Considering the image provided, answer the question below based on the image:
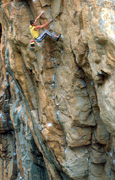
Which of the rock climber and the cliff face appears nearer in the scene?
the cliff face

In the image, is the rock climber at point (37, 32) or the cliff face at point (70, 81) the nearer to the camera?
the cliff face at point (70, 81)

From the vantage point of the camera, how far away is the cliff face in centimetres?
446

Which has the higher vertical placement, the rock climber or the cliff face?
the rock climber

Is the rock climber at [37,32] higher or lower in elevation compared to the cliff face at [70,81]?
higher

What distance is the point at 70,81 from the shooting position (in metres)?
6.18

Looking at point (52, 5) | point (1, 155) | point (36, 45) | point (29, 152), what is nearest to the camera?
point (52, 5)

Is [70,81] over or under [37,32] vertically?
under

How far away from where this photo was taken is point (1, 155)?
1338 centimetres

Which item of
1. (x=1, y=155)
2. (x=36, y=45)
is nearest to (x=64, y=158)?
(x=36, y=45)

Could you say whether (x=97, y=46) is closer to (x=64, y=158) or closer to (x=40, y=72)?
(x=40, y=72)

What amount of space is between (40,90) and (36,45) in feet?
4.87

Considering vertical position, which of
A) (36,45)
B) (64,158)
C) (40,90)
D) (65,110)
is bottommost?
(64,158)

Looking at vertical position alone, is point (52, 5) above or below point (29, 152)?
above

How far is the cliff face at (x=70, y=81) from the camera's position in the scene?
14.6 feet
